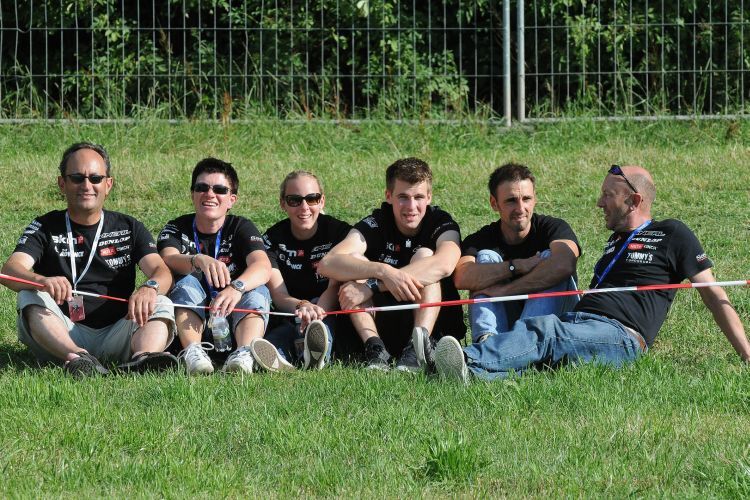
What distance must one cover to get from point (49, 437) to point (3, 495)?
2.22 feet

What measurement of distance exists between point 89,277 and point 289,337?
120cm

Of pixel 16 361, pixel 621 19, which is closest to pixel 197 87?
pixel 621 19

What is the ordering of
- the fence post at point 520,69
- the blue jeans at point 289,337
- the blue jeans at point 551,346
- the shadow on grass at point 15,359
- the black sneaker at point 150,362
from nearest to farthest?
the blue jeans at point 551,346
the black sneaker at point 150,362
the shadow on grass at point 15,359
the blue jeans at point 289,337
the fence post at point 520,69

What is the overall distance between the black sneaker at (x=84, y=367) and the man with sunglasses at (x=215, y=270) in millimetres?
452

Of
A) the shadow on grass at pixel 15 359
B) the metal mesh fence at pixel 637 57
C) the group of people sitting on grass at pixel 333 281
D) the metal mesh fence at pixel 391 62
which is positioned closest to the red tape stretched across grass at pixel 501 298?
the group of people sitting on grass at pixel 333 281

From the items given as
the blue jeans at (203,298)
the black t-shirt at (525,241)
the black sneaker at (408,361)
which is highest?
the black t-shirt at (525,241)

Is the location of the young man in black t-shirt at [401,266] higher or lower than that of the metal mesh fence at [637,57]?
lower

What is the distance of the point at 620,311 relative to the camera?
6371mm

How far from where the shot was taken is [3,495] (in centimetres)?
432

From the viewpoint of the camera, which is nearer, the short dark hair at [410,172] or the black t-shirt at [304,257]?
the short dark hair at [410,172]

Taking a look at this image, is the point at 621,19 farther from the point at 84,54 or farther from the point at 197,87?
the point at 84,54

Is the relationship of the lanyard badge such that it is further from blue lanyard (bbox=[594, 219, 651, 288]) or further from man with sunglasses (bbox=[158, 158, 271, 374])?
blue lanyard (bbox=[594, 219, 651, 288])

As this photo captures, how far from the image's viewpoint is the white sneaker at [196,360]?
6215 mm

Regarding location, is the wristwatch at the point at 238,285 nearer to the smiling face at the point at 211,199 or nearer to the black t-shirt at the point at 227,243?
the black t-shirt at the point at 227,243
